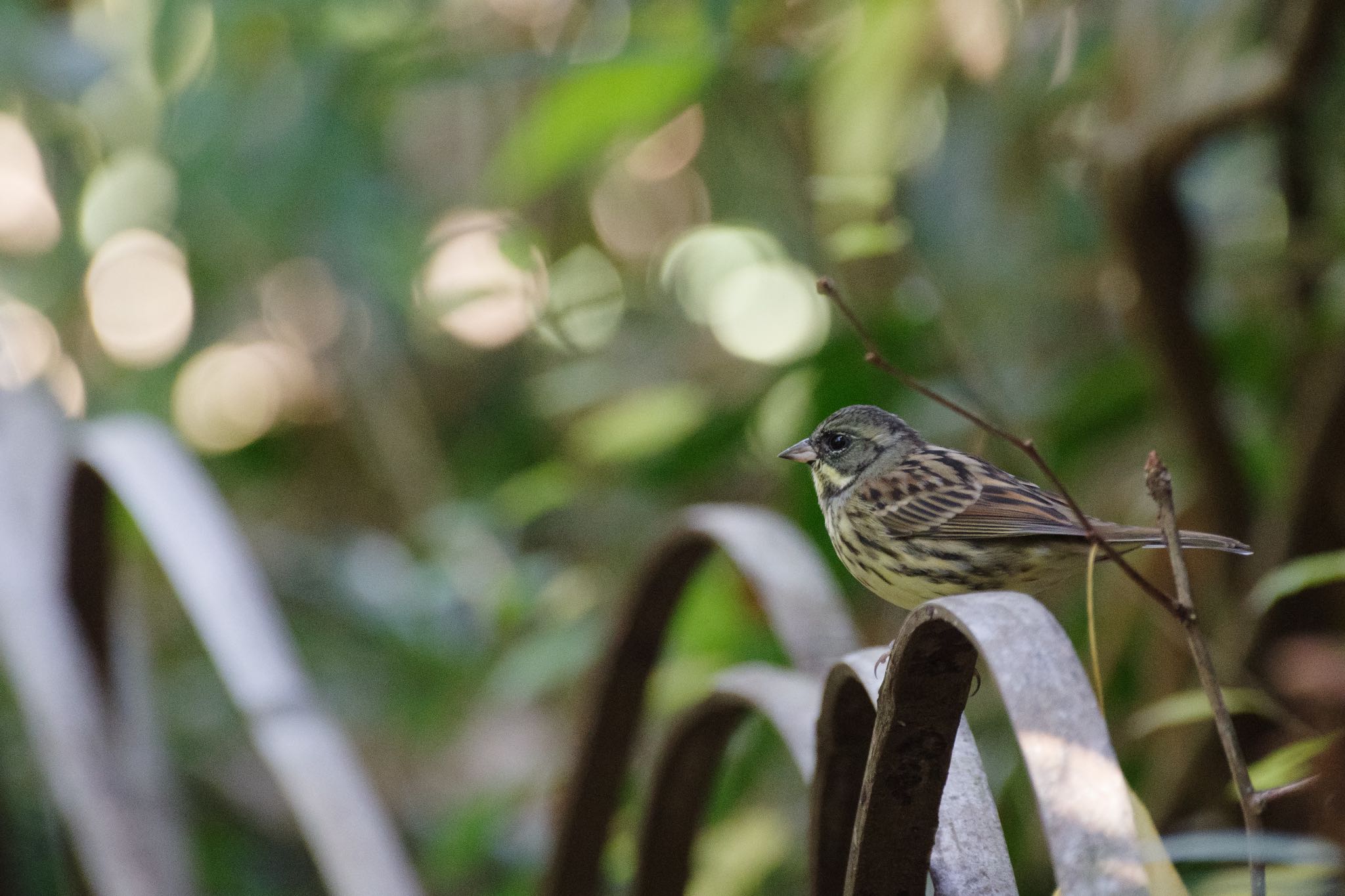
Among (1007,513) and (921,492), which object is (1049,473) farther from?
(921,492)

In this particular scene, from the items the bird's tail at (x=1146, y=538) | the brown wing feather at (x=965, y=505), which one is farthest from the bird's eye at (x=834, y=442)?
the bird's tail at (x=1146, y=538)

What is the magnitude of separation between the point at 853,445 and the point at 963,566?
7.7 inches

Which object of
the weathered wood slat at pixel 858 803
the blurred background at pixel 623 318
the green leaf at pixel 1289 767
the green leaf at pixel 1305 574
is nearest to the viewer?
the weathered wood slat at pixel 858 803

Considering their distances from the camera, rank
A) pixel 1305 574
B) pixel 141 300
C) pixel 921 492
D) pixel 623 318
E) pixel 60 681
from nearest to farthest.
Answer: pixel 1305 574 → pixel 921 492 → pixel 60 681 → pixel 623 318 → pixel 141 300

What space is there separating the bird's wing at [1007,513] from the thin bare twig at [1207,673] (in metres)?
0.58

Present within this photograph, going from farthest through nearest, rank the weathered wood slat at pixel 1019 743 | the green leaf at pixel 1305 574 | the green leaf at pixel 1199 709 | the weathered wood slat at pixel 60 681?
the weathered wood slat at pixel 60 681 < the green leaf at pixel 1199 709 < the green leaf at pixel 1305 574 < the weathered wood slat at pixel 1019 743

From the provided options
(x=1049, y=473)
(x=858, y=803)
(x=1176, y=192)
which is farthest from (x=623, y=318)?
(x=1049, y=473)

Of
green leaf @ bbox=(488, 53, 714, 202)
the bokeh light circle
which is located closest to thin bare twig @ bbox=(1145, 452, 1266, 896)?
green leaf @ bbox=(488, 53, 714, 202)

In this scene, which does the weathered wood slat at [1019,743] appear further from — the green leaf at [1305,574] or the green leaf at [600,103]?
the green leaf at [600,103]

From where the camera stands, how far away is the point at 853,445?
1.64 metres

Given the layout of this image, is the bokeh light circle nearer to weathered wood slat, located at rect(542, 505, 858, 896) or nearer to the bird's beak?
weathered wood slat, located at rect(542, 505, 858, 896)

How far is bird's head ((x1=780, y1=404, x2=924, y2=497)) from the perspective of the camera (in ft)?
5.21

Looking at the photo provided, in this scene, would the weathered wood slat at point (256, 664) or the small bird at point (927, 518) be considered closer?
the small bird at point (927, 518)

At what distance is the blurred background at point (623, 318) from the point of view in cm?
247
